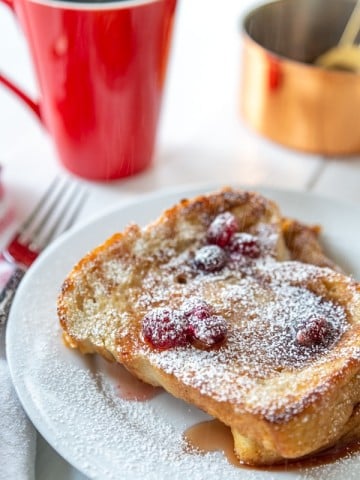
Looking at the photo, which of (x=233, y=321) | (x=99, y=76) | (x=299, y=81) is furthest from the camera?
(x=299, y=81)

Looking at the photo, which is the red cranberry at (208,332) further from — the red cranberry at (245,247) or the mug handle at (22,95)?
the mug handle at (22,95)

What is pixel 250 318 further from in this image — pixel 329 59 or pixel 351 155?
pixel 329 59

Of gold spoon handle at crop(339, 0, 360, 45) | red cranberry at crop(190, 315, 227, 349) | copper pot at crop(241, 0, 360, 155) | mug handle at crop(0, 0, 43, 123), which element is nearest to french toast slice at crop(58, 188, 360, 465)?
red cranberry at crop(190, 315, 227, 349)

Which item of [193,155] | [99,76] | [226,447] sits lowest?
[193,155]

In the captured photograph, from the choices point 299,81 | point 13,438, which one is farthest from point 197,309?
point 299,81

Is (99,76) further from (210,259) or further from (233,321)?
(233,321)

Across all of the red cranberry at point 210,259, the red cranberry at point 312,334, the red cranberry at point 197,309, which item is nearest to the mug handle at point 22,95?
the red cranberry at point 210,259

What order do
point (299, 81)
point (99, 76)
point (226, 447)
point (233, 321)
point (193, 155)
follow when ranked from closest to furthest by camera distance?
point (226, 447) < point (233, 321) < point (99, 76) < point (299, 81) < point (193, 155)

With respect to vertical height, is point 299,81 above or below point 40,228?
above

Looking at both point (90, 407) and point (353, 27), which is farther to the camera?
point (353, 27)
